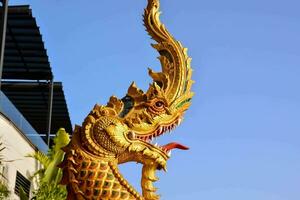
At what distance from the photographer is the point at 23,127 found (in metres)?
14.4

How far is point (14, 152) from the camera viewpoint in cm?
1305

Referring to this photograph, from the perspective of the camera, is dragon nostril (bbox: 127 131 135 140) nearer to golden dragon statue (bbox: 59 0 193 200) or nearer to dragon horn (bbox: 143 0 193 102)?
golden dragon statue (bbox: 59 0 193 200)

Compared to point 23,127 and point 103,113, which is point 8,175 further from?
point 103,113

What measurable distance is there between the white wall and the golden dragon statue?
5.47 metres

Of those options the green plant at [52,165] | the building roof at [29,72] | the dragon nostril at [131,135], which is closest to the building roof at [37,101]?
the building roof at [29,72]

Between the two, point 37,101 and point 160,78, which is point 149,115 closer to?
point 160,78

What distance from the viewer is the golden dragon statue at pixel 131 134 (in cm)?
646

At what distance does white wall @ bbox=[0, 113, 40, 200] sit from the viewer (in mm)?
12242

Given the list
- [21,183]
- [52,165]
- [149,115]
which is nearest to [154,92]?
[149,115]

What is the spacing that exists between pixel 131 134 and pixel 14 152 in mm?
6943

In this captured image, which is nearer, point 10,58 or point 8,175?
point 8,175

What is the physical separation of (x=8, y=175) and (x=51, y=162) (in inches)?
42.3

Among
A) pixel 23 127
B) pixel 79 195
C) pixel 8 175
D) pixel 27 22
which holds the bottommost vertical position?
pixel 79 195

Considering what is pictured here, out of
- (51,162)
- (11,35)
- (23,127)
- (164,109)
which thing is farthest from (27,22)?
(164,109)
